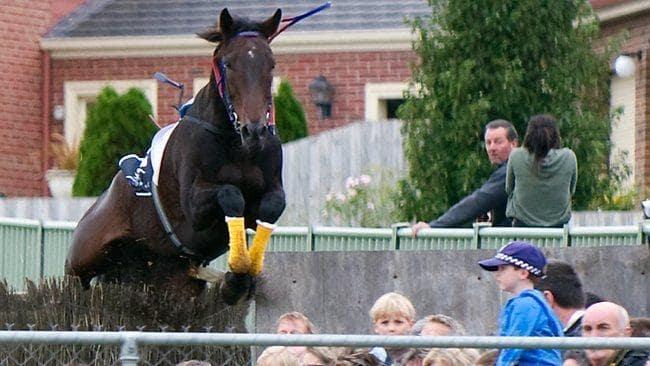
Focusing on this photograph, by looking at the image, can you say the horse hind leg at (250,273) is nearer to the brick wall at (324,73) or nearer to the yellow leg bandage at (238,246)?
the yellow leg bandage at (238,246)

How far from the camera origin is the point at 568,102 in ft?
62.3

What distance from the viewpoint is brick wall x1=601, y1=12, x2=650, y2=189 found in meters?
23.9

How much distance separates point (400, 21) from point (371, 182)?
216 inches

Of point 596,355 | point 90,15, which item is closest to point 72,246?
point 596,355

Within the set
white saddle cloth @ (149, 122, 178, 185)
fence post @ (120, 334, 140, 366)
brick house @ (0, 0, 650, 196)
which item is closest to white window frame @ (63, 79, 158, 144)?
brick house @ (0, 0, 650, 196)

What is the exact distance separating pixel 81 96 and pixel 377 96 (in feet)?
14.7

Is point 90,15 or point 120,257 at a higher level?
point 90,15

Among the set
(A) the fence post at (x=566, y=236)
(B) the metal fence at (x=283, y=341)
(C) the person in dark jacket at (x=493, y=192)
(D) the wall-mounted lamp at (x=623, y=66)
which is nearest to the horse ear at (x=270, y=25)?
(C) the person in dark jacket at (x=493, y=192)

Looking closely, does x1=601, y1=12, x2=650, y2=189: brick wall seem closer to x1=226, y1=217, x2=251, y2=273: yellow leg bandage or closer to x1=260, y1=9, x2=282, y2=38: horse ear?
x1=260, y1=9, x2=282, y2=38: horse ear

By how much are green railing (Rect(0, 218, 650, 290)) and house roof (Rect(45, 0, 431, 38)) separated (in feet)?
34.8

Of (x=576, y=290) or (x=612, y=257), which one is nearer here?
(x=576, y=290)

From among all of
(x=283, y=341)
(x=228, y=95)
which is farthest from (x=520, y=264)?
(x=228, y=95)

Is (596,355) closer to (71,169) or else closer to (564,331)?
(564,331)

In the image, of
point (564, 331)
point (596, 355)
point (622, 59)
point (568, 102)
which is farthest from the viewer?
point (622, 59)
